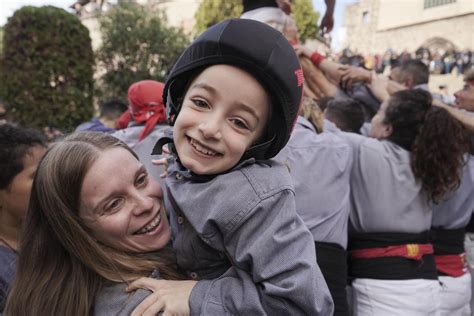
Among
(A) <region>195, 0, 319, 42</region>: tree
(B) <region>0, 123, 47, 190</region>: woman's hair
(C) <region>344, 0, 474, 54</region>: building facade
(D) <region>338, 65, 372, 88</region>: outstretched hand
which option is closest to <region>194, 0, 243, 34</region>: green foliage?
(A) <region>195, 0, 319, 42</region>: tree

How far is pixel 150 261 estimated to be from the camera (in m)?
1.43

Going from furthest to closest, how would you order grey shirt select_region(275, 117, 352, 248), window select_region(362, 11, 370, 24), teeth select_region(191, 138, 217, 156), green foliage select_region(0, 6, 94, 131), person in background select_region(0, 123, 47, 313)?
window select_region(362, 11, 370, 24) → green foliage select_region(0, 6, 94, 131) → grey shirt select_region(275, 117, 352, 248) → person in background select_region(0, 123, 47, 313) → teeth select_region(191, 138, 217, 156)

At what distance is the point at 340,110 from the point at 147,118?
67.0 inches

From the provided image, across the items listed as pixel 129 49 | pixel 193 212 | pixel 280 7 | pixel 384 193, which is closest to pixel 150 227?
pixel 193 212

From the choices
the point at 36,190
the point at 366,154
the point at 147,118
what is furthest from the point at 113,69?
the point at 36,190

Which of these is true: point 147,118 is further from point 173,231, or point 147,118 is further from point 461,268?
point 461,268

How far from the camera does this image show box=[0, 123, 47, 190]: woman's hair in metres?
2.10

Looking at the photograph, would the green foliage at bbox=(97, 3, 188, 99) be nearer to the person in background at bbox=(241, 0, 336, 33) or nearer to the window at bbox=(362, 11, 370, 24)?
the person in background at bbox=(241, 0, 336, 33)

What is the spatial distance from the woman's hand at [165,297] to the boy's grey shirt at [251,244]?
26 mm

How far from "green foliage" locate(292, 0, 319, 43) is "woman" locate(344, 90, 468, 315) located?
20742 millimetres

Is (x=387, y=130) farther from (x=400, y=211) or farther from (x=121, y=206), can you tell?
(x=121, y=206)

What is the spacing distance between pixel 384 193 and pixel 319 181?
0.54m

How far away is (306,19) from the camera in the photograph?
2298 cm

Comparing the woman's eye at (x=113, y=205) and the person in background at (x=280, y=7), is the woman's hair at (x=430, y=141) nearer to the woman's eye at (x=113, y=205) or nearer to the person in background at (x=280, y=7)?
the person in background at (x=280, y=7)
